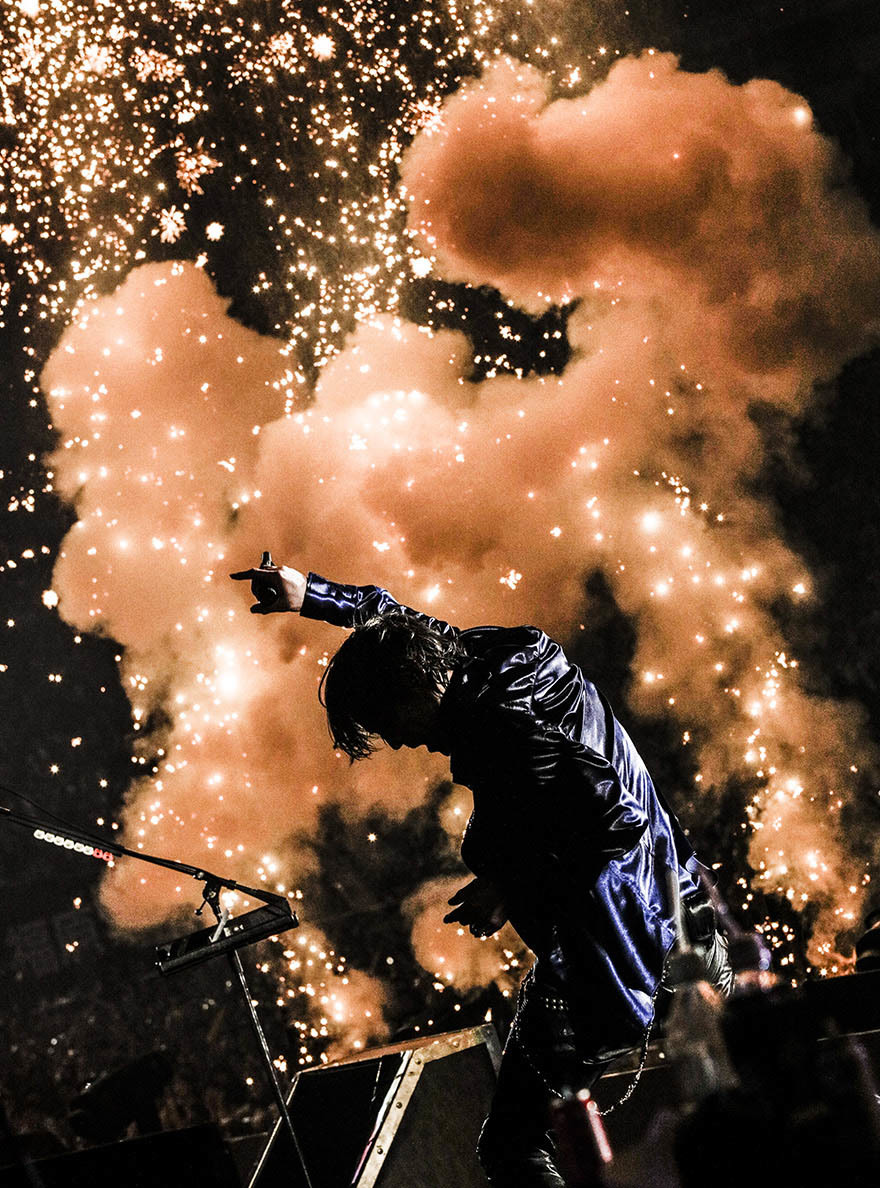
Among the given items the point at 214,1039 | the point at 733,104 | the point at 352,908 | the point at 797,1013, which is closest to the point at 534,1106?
the point at 797,1013

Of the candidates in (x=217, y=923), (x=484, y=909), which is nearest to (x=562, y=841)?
(x=484, y=909)

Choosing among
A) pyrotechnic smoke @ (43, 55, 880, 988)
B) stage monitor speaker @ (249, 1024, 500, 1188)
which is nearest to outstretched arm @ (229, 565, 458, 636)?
stage monitor speaker @ (249, 1024, 500, 1188)

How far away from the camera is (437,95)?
20.6 ft

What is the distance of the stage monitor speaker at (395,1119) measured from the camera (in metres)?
2.43

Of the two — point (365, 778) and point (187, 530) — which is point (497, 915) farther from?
point (187, 530)

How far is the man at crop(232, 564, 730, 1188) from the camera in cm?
182

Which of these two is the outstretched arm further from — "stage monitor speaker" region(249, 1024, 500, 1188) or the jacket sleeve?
"stage monitor speaker" region(249, 1024, 500, 1188)

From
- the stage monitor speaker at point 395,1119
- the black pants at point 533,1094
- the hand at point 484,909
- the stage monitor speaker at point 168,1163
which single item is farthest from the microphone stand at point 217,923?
the black pants at point 533,1094

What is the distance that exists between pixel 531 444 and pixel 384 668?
4.05 m

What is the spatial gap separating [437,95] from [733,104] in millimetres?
1948

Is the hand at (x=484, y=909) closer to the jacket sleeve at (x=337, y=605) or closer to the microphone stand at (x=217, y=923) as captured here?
the microphone stand at (x=217, y=923)

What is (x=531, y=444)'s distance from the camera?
589 cm

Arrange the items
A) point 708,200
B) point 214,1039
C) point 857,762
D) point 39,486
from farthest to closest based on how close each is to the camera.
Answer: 1. point 39,486
2. point 214,1039
3. point 708,200
4. point 857,762

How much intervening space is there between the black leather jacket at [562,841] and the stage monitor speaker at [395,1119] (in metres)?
0.86
